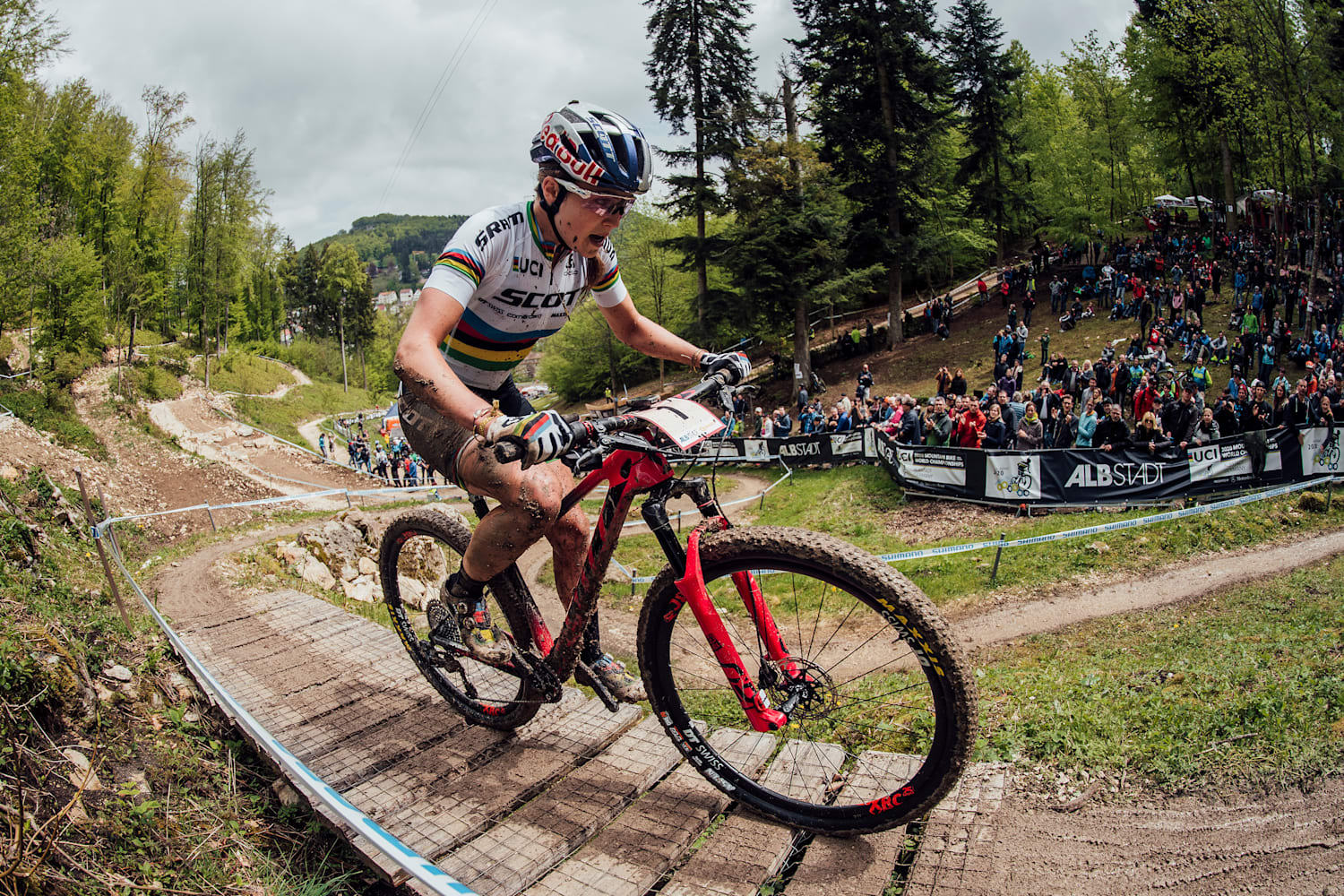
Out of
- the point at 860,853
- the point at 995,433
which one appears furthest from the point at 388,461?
the point at 860,853

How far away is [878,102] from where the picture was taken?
125ft

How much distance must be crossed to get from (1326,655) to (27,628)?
340 inches

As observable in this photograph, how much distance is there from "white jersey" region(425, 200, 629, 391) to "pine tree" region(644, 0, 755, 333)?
107 feet

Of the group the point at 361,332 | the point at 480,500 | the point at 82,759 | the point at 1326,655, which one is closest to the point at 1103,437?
the point at 1326,655

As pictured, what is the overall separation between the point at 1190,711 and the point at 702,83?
38.7 meters

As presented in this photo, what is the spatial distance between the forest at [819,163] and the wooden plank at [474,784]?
94.9 feet

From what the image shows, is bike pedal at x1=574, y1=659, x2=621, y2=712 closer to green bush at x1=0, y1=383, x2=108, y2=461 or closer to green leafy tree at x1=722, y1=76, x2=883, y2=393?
green bush at x1=0, y1=383, x2=108, y2=461

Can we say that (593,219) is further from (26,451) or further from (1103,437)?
(26,451)

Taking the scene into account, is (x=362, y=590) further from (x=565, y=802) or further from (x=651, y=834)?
(x=651, y=834)

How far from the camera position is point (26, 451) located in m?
19.7

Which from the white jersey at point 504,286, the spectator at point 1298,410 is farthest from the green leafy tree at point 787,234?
the white jersey at point 504,286

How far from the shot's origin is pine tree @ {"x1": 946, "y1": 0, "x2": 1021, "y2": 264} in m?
45.9

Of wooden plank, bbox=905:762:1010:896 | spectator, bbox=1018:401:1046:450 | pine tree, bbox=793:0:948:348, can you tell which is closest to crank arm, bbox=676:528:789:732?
wooden plank, bbox=905:762:1010:896

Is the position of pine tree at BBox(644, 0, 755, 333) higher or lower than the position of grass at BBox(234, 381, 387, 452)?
higher
